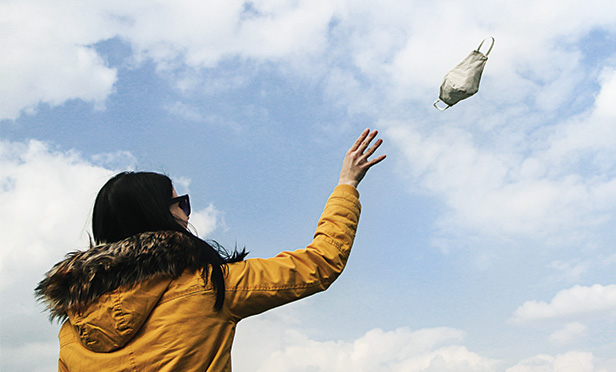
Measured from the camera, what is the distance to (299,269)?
128 inches

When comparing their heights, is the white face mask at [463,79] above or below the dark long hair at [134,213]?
above

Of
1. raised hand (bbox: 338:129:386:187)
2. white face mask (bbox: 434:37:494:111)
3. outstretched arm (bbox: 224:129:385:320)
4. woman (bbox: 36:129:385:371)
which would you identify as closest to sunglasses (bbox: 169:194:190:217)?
woman (bbox: 36:129:385:371)

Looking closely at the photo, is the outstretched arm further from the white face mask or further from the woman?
the white face mask

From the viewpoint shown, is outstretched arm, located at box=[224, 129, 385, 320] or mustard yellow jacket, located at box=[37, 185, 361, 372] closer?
mustard yellow jacket, located at box=[37, 185, 361, 372]

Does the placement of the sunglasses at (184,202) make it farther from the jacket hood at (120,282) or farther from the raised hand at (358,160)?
the raised hand at (358,160)

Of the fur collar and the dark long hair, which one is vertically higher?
the dark long hair

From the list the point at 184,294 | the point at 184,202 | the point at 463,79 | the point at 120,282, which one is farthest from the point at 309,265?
the point at 463,79

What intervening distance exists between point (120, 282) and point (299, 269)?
41.1 inches

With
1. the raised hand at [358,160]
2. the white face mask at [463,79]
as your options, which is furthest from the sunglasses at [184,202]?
the white face mask at [463,79]

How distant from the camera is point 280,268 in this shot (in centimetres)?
321

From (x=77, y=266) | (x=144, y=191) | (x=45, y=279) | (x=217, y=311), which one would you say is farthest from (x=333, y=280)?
(x=45, y=279)

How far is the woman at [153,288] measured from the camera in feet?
9.67

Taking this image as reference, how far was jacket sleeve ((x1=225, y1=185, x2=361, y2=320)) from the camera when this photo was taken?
3096mm

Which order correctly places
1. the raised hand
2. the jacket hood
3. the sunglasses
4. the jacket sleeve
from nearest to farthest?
the jacket hood
the jacket sleeve
the sunglasses
the raised hand
